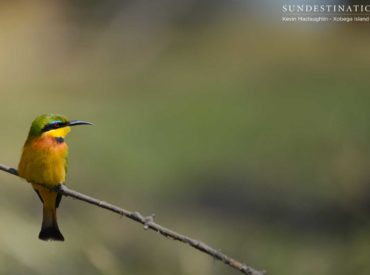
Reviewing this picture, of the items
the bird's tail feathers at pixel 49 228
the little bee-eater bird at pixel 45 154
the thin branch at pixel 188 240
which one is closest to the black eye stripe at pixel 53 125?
the little bee-eater bird at pixel 45 154

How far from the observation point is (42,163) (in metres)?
1.81

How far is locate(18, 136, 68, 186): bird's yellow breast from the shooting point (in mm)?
1798

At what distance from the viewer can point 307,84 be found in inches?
156

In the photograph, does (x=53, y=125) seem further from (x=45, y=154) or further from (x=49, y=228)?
(x=49, y=228)

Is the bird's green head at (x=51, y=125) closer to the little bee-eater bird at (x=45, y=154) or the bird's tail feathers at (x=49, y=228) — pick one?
the little bee-eater bird at (x=45, y=154)

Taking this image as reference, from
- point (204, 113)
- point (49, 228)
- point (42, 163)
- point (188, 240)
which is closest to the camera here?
point (188, 240)

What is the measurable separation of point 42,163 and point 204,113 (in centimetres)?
226

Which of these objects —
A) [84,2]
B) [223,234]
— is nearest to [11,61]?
[84,2]

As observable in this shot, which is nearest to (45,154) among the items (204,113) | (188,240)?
(188,240)

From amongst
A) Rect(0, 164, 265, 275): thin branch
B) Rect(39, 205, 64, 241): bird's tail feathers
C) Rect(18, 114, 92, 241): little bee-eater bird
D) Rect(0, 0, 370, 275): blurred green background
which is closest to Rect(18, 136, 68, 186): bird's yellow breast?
Rect(18, 114, 92, 241): little bee-eater bird

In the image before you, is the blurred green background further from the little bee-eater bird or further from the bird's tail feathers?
the little bee-eater bird

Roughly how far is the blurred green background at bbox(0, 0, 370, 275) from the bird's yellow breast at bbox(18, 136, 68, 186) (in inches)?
52.9

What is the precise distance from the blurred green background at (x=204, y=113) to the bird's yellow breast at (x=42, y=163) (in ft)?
4.41

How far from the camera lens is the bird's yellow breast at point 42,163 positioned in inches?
70.8
